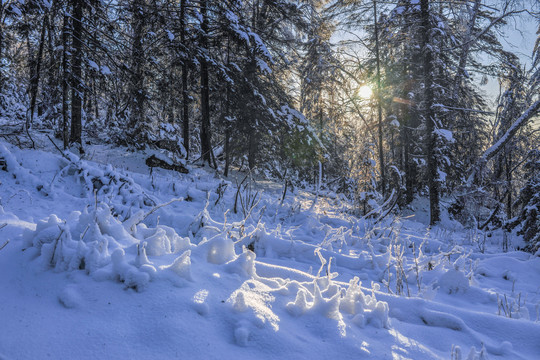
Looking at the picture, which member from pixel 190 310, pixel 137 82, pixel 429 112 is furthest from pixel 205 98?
pixel 190 310

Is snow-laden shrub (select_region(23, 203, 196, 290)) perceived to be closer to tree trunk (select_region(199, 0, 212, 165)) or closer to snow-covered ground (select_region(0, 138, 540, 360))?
snow-covered ground (select_region(0, 138, 540, 360))

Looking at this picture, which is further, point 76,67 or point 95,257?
point 76,67

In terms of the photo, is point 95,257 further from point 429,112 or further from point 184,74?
point 184,74

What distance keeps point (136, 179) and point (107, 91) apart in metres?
3.77

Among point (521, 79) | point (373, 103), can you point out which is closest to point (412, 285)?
point (373, 103)

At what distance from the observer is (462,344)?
1712 millimetres

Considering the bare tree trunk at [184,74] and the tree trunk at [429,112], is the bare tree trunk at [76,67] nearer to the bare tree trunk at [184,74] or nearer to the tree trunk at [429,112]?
the bare tree trunk at [184,74]

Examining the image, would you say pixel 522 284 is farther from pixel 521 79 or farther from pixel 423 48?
pixel 521 79

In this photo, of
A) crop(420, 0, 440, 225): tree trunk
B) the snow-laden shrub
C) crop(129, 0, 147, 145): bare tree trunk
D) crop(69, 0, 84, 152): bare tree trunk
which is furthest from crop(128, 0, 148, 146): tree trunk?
crop(420, 0, 440, 225): tree trunk

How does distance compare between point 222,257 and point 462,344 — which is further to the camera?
point 222,257

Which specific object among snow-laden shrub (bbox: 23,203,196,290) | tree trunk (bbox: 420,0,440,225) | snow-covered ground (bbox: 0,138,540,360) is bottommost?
snow-covered ground (bbox: 0,138,540,360)

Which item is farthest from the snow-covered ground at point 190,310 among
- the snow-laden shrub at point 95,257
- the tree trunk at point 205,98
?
the tree trunk at point 205,98

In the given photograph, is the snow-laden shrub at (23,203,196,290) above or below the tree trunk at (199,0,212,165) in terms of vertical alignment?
below

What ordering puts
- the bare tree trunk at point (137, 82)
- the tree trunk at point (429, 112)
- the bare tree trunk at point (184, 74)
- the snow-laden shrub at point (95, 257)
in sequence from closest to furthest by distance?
the snow-laden shrub at point (95, 257), the bare tree trunk at point (137, 82), the tree trunk at point (429, 112), the bare tree trunk at point (184, 74)
